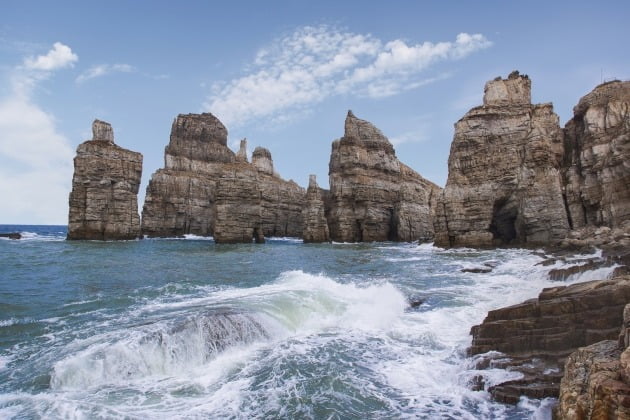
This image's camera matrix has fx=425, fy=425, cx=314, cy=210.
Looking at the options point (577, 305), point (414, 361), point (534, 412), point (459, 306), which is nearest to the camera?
point (534, 412)

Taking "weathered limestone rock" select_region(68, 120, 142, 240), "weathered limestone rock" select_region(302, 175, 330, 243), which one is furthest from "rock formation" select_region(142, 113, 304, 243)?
"weathered limestone rock" select_region(68, 120, 142, 240)

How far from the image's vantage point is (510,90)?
40812mm

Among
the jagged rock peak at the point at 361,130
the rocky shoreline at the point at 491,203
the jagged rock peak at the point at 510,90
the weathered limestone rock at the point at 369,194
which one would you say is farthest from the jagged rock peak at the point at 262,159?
the jagged rock peak at the point at 510,90

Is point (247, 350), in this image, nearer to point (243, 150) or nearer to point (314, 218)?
point (314, 218)

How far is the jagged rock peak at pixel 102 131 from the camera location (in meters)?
58.6

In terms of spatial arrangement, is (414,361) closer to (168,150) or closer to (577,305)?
(577,305)

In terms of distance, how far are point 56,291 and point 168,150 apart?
239 feet

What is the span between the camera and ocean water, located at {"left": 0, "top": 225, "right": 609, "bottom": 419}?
698 cm

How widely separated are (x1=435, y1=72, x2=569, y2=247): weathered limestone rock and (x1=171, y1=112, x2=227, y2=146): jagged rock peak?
5947cm

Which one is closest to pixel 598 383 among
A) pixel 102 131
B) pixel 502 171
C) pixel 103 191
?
pixel 502 171

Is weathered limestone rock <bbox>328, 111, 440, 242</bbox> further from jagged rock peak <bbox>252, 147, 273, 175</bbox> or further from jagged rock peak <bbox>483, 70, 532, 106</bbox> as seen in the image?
jagged rock peak <bbox>252, 147, 273, 175</bbox>

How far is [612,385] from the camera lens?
398cm

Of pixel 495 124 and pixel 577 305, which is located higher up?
pixel 495 124

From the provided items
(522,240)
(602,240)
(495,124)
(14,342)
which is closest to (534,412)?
(14,342)
